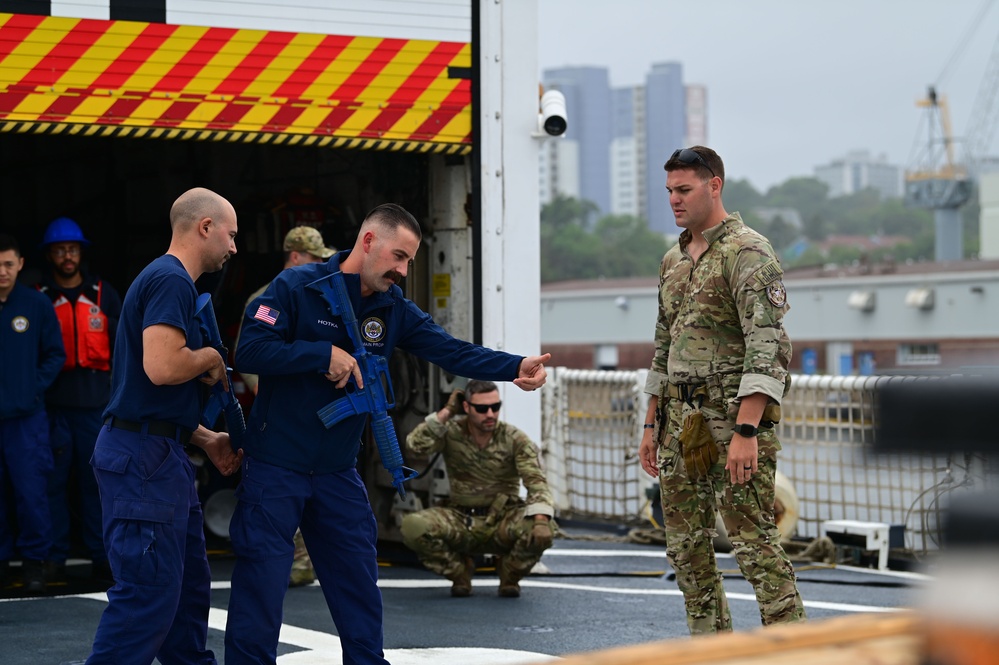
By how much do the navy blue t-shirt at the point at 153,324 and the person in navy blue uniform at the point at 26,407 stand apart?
3341 millimetres

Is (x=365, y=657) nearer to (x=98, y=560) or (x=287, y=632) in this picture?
(x=287, y=632)

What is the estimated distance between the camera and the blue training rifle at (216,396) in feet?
15.3

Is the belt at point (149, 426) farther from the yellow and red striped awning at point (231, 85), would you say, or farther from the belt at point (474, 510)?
the belt at point (474, 510)

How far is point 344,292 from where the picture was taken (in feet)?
15.9

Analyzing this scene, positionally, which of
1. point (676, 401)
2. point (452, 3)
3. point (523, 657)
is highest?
point (452, 3)

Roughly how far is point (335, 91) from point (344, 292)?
3.16m

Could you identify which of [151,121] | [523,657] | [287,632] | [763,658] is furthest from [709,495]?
[151,121]

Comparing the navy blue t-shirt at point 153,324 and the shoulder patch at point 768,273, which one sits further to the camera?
the shoulder patch at point 768,273

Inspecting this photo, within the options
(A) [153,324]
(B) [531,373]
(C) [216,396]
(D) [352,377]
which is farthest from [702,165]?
(A) [153,324]

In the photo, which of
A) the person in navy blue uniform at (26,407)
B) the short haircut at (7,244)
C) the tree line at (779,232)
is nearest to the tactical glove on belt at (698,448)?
the person in navy blue uniform at (26,407)

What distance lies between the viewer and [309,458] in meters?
4.75

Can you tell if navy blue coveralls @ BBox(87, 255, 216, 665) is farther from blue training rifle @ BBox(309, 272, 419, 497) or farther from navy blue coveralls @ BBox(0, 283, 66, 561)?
navy blue coveralls @ BBox(0, 283, 66, 561)

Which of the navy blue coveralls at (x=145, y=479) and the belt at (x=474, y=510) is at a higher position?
the navy blue coveralls at (x=145, y=479)

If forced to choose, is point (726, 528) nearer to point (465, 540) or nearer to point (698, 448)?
point (698, 448)
